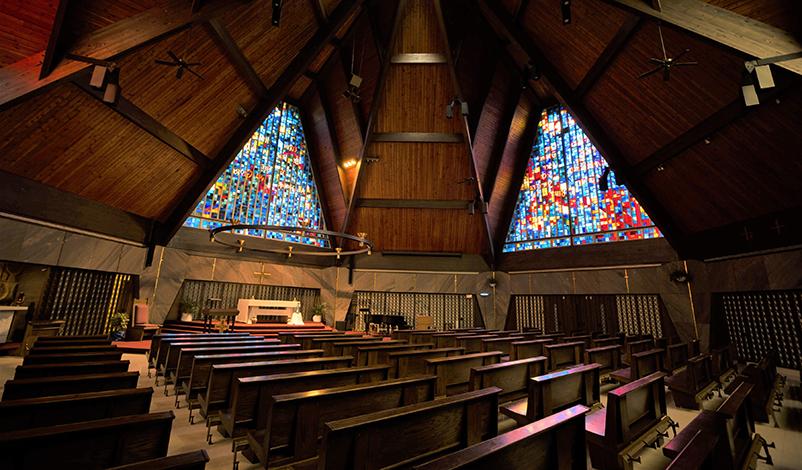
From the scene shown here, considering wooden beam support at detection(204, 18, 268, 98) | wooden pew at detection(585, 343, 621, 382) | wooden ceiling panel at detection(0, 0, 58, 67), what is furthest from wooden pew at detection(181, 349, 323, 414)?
wooden beam support at detection(204, 18, 268, 98)

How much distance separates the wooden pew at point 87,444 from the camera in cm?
133

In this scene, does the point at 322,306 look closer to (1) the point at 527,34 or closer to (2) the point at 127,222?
(2) the point at 127,222

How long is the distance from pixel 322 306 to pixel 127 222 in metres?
6.67

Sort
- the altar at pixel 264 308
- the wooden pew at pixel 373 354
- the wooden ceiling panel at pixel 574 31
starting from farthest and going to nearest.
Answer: the altar at pixel 264 308 → the wooden ceiling panel at pixel 574 31 → the wooden pew at pixel 373 354

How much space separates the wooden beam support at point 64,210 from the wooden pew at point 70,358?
501cm

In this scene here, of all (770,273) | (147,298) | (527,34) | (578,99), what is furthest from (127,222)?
(770,273)

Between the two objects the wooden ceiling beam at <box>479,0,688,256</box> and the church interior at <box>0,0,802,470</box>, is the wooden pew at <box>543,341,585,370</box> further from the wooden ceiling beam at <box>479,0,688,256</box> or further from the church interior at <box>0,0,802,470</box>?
the wooden ceiling beam at <box>479,0,688,256</box>

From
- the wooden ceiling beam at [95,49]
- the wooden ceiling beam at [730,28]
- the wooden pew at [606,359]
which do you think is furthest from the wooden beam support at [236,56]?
the wooden pew at [606,359]

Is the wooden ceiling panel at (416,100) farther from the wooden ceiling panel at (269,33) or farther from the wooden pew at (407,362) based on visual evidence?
the wooden pew at (407,362)

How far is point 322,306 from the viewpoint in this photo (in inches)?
511

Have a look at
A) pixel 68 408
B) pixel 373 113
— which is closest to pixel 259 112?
pixel 373 113

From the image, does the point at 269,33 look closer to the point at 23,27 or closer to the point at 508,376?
the point at 23,27

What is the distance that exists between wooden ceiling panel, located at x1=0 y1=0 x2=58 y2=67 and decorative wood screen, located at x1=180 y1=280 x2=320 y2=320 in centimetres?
753

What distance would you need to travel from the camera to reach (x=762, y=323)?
7.75m
